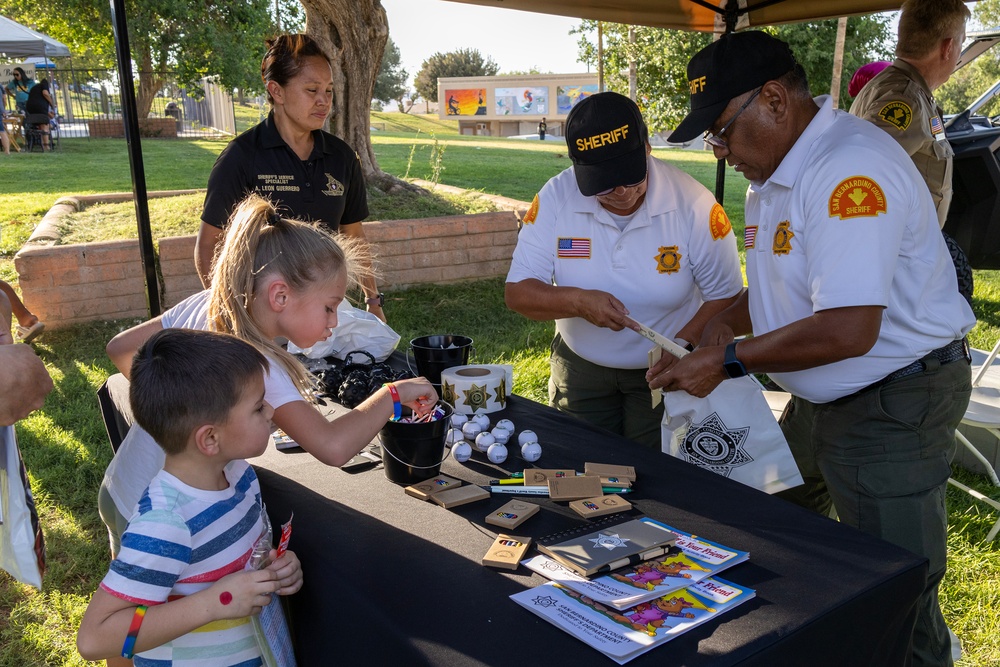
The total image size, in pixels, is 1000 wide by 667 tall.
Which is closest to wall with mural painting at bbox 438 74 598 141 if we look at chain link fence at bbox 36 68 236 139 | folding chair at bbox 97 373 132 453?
chain link fence at bbox 36 68 236 139

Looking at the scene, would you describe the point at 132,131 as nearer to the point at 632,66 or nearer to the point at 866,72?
the point at 866,72

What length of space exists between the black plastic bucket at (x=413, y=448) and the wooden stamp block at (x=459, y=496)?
3.5 inches

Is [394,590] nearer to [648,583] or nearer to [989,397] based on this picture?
[648,583]

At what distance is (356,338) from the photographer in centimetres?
262

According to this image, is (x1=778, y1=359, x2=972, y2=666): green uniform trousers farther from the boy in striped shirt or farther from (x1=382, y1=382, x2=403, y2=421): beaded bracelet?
the boy in striped shirt

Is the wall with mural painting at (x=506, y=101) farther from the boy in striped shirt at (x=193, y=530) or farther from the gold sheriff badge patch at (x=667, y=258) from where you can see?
the boy in striped shirt at (x=193, y=530)

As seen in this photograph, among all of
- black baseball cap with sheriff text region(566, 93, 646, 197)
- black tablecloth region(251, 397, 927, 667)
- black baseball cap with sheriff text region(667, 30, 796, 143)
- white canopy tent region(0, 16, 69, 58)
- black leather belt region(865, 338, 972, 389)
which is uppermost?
white canopy tent region(0, 16, 69, 58)

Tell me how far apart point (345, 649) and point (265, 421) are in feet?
1.41

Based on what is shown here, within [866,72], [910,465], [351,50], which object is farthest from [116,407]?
[351,50]

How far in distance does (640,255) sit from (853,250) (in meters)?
0.73

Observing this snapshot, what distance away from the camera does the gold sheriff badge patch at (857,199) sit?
1729 mm

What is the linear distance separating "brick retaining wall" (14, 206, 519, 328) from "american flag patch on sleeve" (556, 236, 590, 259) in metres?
3.74

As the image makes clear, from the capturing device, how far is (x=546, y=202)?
249cm

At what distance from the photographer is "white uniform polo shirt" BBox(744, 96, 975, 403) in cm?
173
